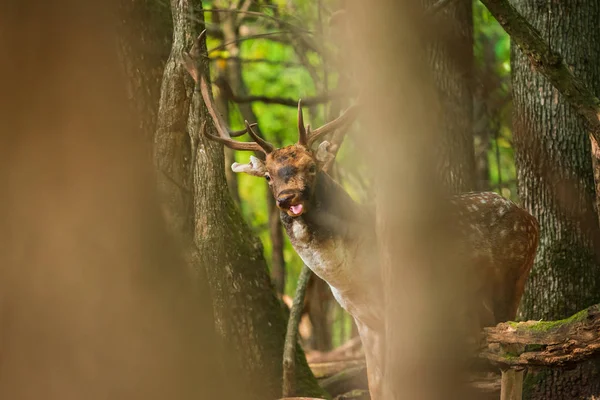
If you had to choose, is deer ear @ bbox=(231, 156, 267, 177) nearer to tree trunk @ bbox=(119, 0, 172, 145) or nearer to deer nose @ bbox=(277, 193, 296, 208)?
deer nose @ bbox=(277, 193, 296, 208)

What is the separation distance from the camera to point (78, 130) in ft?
15.6

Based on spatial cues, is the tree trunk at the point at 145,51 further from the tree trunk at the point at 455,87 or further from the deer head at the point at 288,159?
the tree trunk at the point at 455,87

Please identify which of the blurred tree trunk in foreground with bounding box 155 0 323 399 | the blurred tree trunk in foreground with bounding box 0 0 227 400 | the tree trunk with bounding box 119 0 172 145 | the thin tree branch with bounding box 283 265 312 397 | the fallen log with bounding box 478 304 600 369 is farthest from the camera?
the thin tree branch with bounding box 283 265 312 397

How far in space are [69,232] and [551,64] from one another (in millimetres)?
3252

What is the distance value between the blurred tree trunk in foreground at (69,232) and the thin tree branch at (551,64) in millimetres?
2616

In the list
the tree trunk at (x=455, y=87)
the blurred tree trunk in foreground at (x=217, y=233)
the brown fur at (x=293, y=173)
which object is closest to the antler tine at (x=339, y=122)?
the brown fur at (x=293, y=173)

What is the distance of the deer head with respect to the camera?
575 cm

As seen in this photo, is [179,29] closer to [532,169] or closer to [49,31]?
[49,31]

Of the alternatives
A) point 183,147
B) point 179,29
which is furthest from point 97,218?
point 179,29

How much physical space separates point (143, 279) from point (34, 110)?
118cm

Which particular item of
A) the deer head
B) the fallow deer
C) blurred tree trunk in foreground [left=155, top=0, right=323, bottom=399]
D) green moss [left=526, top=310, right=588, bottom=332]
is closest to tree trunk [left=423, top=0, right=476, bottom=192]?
the fallow deer

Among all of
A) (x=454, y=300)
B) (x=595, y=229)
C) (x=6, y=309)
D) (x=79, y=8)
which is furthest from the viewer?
(x=595, y=229)

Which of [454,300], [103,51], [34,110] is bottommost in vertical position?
[454,300]

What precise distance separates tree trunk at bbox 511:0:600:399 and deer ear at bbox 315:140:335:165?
201 cm
